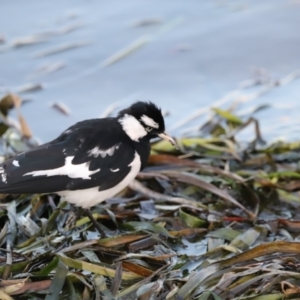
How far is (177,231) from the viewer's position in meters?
5.08

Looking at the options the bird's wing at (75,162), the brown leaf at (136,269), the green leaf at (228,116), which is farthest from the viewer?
the green leaf at (228,116)

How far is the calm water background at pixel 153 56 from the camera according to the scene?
740 centimetres

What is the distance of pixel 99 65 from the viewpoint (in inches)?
320

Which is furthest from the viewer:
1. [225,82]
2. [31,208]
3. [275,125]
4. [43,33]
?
[43,33]

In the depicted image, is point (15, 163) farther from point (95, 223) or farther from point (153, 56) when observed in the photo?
point (153, 56)

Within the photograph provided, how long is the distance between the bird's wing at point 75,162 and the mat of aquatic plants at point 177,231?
0.31 m

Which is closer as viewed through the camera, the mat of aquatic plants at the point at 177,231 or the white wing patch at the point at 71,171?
the mat of aquatic plants at the point at 177,231

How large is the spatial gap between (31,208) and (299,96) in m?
3.04

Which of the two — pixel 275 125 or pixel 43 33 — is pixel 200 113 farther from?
pixel 43 33

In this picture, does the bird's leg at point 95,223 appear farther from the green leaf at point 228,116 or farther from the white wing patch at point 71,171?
→ the green leaf at point 228,116

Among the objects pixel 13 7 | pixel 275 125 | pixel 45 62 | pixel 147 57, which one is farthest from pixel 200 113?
pixel 13 7

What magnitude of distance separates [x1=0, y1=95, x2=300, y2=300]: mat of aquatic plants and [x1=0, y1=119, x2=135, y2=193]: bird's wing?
312mm

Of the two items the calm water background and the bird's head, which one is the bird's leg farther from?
the calm water background

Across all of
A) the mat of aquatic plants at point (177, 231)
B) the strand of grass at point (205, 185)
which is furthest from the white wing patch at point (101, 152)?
the strand of grass at point (205, 185)
